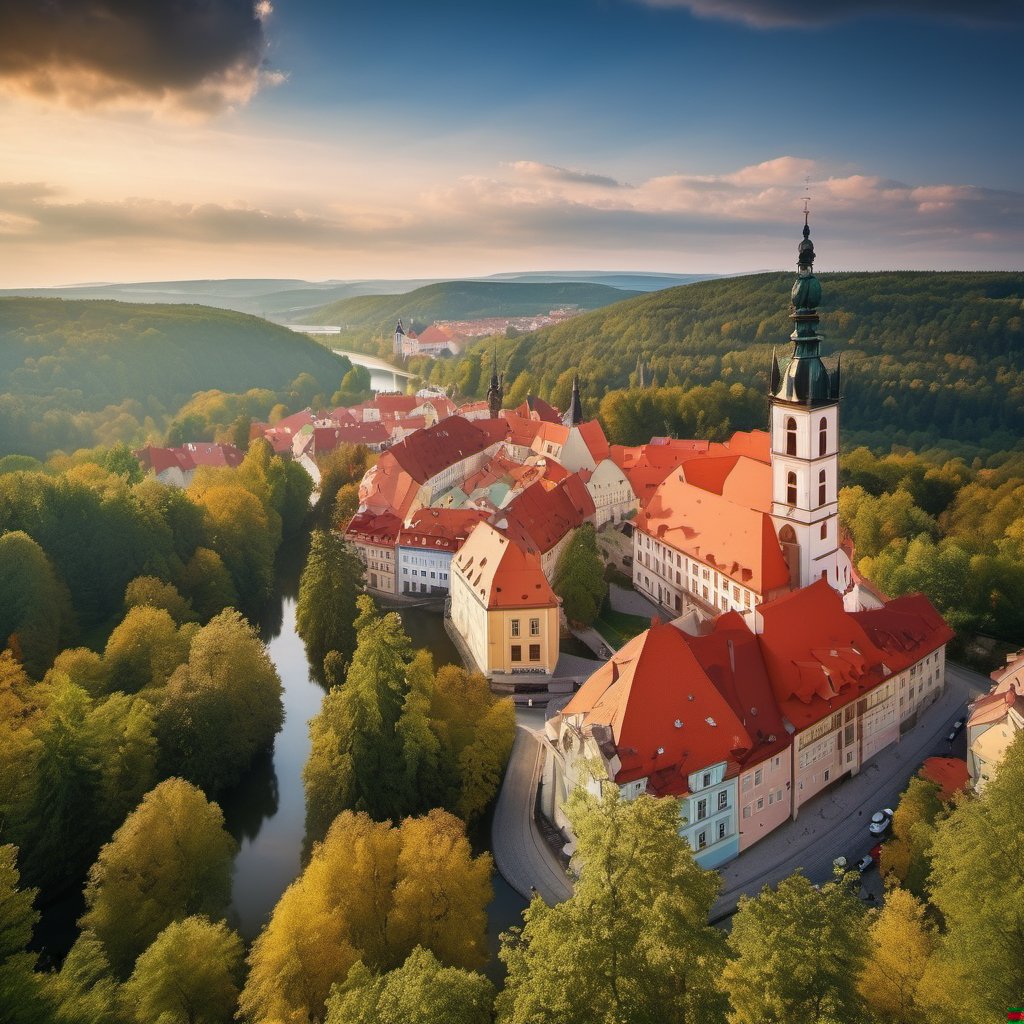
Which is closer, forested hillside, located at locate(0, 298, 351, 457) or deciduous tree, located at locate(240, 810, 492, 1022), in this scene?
deciduous tree, located at locate(240, 810, 492, 1022)

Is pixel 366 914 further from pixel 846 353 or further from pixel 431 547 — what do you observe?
pixel 846 353

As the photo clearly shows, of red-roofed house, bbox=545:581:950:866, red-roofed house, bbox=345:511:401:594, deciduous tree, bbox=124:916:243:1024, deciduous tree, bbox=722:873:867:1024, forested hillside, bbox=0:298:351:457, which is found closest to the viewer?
deciduous tree, bbox=722:873:867:1024

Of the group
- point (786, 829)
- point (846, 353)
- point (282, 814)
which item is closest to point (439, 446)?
point (282, 814)

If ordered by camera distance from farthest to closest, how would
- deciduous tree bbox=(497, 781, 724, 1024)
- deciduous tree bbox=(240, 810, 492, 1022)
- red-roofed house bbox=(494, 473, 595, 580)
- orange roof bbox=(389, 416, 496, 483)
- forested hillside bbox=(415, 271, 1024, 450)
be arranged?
forested hillside bbox=(415, 271, 1024, 450) → orange roof bbox=(389, 416, 496, 483) → red-roofed house bbox=(494, 473, 595, 580) → deciduous tree bbox=(240, 810, 492, 1022) → deciduous tree bbox=(497, 781, 724, 1024)

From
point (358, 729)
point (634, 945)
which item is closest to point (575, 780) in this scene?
point (358, 729)

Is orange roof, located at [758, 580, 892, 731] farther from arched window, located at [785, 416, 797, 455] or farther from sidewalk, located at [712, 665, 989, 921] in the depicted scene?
arched window, located at [785, 416, 797, 455]

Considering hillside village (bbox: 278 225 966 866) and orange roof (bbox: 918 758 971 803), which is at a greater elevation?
hillside village (bbox: 278 225 966 866)

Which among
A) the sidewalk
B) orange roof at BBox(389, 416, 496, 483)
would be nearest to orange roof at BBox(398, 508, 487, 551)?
orange roof at BBox(389, 416, 496, 483)
